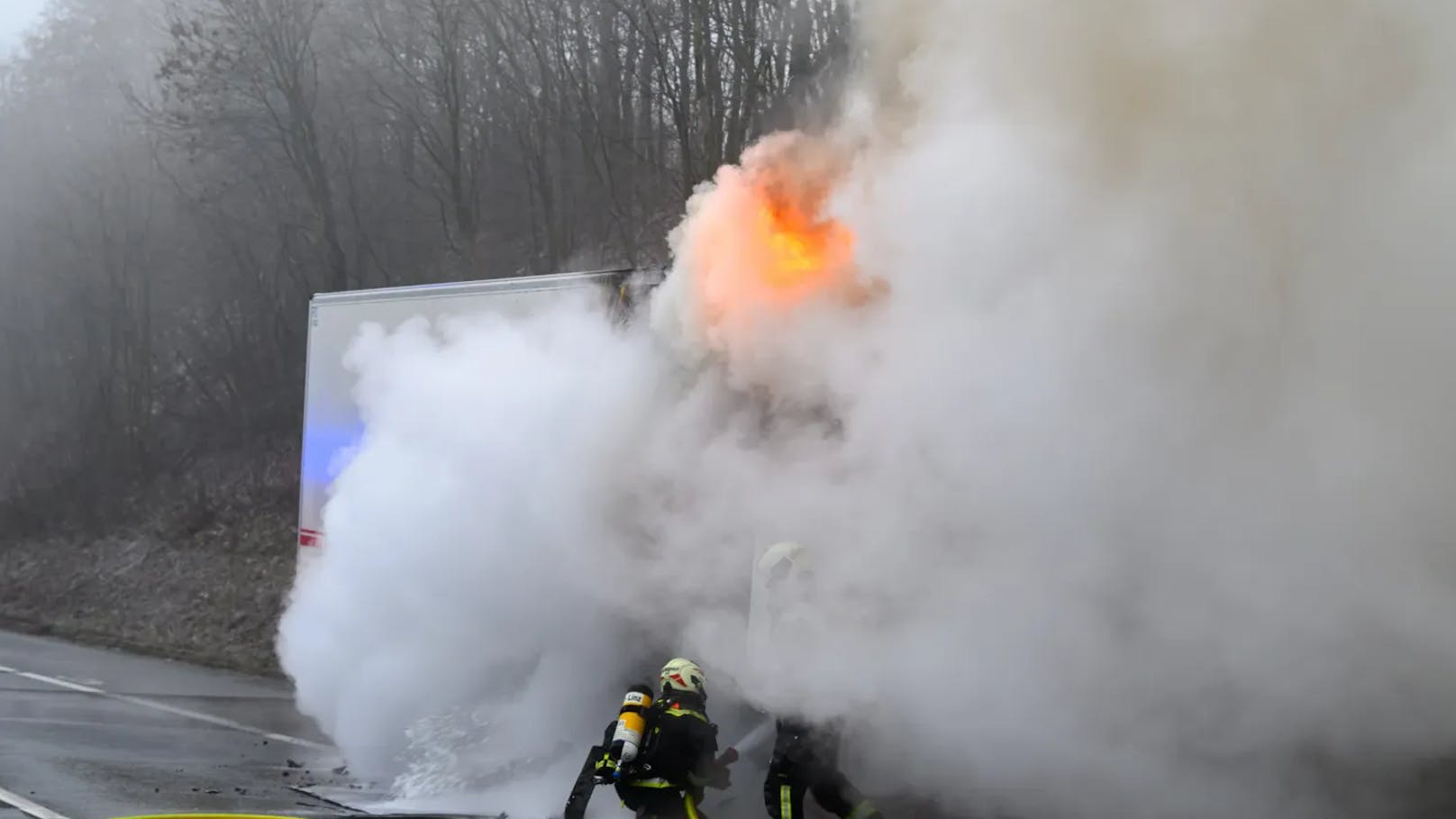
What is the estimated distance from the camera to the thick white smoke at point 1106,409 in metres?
5.42

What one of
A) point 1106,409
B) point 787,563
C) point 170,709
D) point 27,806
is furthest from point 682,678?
point 170,709

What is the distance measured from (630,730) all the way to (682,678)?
0.32 meters

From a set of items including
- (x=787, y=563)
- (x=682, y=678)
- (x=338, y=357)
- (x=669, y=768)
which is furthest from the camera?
(x=338, y=357)

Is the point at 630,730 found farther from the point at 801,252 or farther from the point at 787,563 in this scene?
the point at 801,252

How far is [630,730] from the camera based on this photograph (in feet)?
18.6

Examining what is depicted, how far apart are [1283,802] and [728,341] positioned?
3443mm

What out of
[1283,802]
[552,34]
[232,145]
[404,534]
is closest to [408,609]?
[404,534]

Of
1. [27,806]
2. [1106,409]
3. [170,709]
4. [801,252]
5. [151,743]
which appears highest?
[801,252]

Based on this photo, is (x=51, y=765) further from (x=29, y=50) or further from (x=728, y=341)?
(x=29, y=50)

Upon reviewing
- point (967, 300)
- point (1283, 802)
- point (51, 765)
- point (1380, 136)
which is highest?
point (1380, 136)

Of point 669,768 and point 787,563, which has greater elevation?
point 787,563

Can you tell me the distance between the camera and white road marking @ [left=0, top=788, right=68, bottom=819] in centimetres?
737

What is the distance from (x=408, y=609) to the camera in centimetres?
821

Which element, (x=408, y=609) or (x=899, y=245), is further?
(x=408, y=609)
